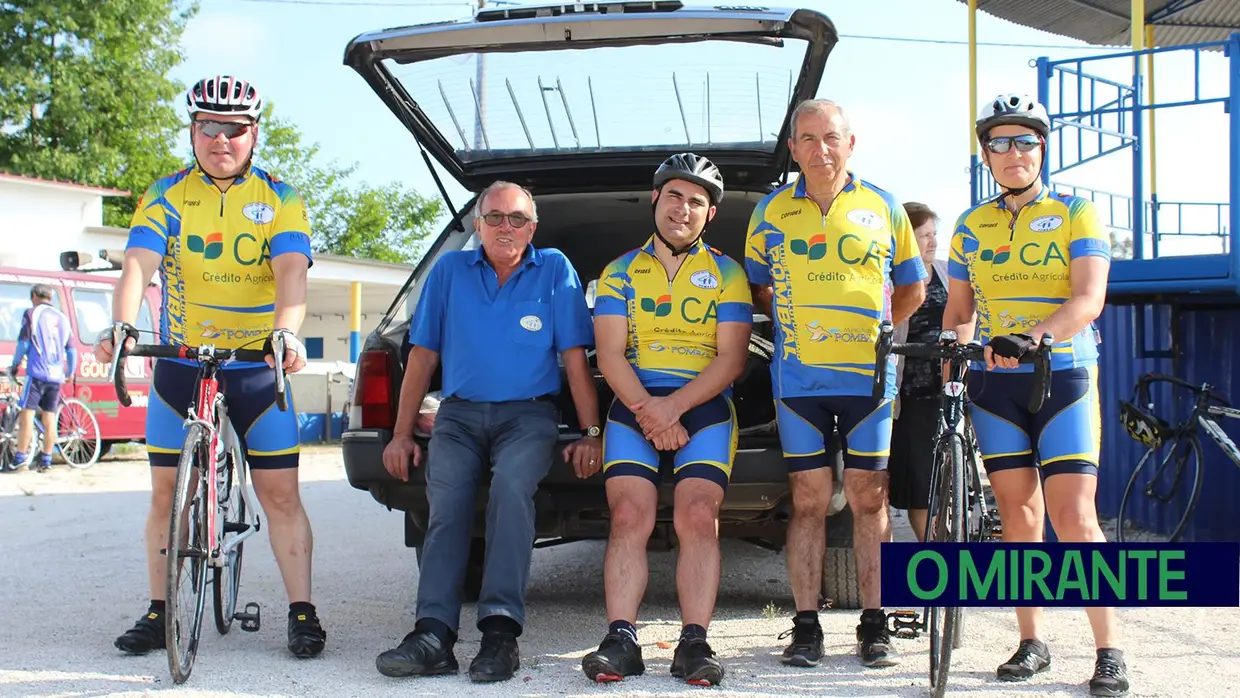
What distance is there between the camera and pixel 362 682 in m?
3.91

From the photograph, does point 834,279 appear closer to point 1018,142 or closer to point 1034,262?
point 1034,262

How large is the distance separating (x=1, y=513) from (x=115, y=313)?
601cm

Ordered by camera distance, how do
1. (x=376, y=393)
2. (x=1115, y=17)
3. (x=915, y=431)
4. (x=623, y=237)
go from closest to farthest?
(x=376, y=393)
(x=915, y=431)
(x=623, y=237)
(x=1115, y=17)

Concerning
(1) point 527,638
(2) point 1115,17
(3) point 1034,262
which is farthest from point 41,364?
(2) point 1115,17

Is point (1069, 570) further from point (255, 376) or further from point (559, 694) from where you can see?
point (255, 376)

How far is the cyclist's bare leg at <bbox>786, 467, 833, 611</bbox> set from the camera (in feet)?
13.7

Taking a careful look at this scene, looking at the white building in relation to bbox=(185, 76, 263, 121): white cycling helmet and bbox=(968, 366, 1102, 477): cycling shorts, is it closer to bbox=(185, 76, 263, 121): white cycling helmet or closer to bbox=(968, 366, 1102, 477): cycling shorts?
bbox=(185, 76, 263, 121): white cycling helmet

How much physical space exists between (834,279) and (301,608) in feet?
7.69

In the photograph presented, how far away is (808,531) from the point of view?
4.23 m

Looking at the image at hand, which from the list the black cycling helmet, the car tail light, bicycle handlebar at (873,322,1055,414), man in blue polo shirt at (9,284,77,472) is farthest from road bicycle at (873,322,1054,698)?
man in blue polo shirt at (9,284,77,472)

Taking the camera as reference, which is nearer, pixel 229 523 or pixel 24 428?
pixel 229 523

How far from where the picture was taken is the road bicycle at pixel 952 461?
3.61 metres

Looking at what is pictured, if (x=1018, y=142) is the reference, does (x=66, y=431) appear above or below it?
below

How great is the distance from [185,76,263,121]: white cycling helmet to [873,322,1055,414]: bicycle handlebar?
2468 millimetres
